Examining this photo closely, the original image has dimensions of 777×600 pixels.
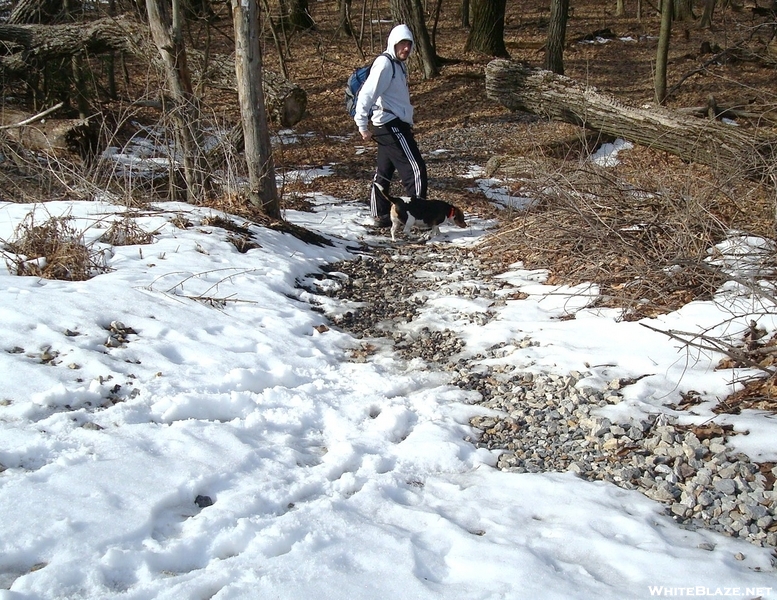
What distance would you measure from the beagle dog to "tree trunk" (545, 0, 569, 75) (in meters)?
8.97

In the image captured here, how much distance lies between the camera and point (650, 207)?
19.1 feet

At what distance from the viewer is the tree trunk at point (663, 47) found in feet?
38.6

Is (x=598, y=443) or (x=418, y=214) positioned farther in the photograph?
(x=418, y=214)

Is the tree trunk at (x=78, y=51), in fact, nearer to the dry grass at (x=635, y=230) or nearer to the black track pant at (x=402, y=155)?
the black track pant at (x=402, y=155)

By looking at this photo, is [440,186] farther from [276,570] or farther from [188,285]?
[276,570]

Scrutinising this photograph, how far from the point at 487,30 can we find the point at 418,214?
12.3 metres

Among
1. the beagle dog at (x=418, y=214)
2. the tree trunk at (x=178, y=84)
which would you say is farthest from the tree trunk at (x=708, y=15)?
the tree trunk at (x=178, y=84)

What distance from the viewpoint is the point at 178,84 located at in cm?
670

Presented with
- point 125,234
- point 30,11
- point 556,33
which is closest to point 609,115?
point 556,33

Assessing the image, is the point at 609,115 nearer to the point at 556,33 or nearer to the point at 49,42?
the point at 556,33

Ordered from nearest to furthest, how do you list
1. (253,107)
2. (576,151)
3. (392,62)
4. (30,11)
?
(253,107)
(392,62)
(576,151)
(30,11)

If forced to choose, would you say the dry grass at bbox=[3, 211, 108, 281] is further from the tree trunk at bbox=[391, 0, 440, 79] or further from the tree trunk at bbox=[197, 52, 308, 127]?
the tree trunk at bbox=[391, 0, 440, 79]

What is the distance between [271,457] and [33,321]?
1814 mm

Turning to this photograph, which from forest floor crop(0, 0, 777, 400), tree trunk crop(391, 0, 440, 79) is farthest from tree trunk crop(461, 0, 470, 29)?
tree trunk crop(391, 0, 440, 79)
